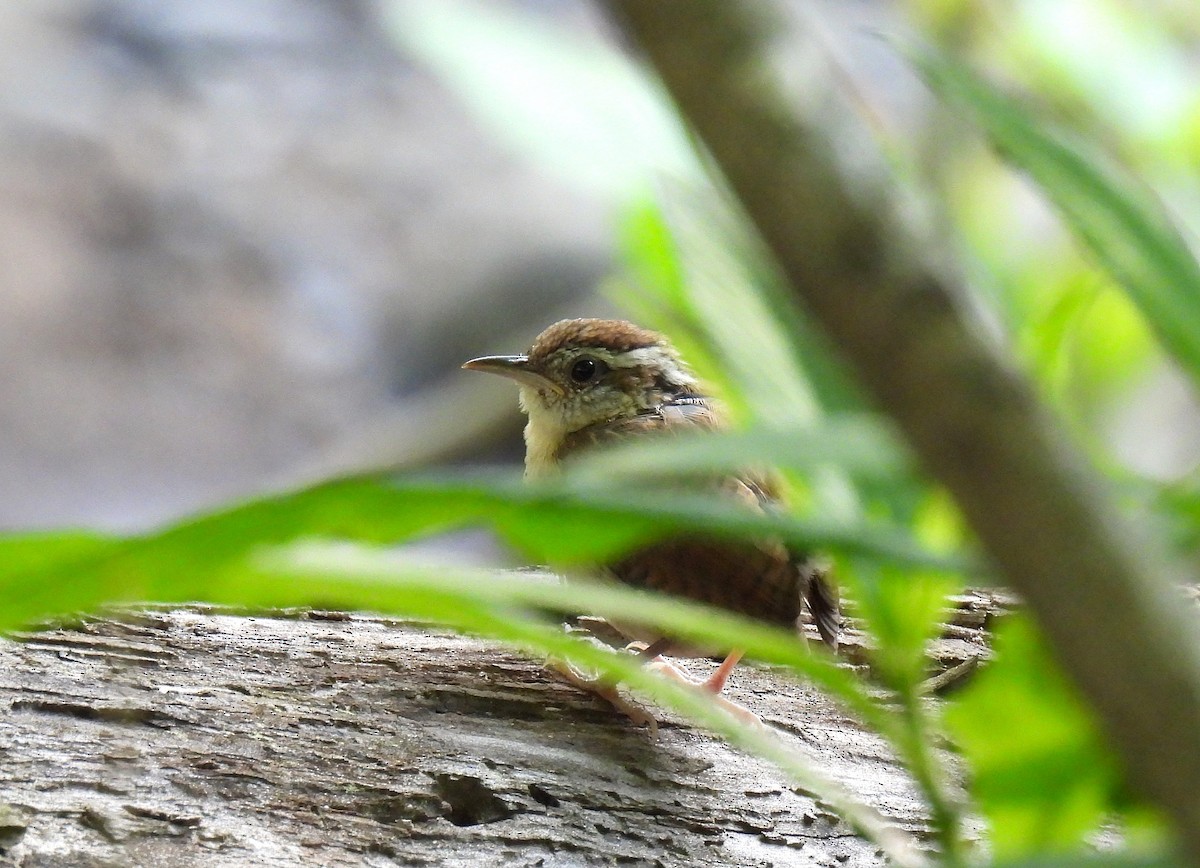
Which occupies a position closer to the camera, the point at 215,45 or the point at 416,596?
the point at 416,596

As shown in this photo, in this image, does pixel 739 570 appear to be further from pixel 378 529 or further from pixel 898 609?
pixel 378 529

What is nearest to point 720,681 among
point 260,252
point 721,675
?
point 721,675

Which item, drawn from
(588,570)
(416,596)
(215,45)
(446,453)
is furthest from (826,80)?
(215,45)

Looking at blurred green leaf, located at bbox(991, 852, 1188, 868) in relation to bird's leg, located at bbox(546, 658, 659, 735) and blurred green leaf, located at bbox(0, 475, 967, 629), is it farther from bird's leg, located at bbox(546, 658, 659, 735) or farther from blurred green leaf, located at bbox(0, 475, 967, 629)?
bird's leg, located at bbox(546, 658, 659, 735)

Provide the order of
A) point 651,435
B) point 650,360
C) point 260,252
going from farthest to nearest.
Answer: point 260,252, point 650,360, point 651,435

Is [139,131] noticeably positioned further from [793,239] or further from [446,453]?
[793,239]

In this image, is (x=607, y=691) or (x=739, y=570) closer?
(x=607, y=691)
